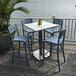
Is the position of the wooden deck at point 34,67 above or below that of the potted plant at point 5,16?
below

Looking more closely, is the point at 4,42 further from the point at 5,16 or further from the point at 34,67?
the point at 34,67

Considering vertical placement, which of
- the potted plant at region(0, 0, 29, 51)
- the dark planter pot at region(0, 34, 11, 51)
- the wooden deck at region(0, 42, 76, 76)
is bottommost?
the wooden deck at region(0, 42, 76, 76)

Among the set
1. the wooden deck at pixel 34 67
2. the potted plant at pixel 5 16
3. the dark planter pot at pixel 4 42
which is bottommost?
the wooden deck at pixel 34 67

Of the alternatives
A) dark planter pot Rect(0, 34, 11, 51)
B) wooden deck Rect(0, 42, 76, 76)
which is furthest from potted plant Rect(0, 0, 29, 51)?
wooden deck Rect(0, 42, 76, 76)

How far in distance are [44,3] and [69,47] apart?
32.1ft

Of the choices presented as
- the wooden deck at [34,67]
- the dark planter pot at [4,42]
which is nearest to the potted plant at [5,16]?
the dark planter pot at [4,42]

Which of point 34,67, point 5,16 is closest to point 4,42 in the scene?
point 5,16

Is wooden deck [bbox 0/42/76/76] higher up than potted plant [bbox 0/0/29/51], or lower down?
lower down

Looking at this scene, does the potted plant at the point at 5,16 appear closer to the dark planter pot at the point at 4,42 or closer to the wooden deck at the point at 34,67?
the dark planter pot at the point at 4,42

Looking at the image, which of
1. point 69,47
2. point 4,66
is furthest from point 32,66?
point 69,47

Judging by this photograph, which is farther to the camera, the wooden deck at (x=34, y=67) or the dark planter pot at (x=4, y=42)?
the dark planter pot at (x=4, y=42)

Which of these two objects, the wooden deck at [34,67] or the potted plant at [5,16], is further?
the potted plant at [5,16]

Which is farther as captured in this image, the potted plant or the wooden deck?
the potted plant

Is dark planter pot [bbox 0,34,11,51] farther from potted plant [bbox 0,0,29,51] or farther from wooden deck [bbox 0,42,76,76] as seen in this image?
wooden deck [bbox 0,42,76,76]
